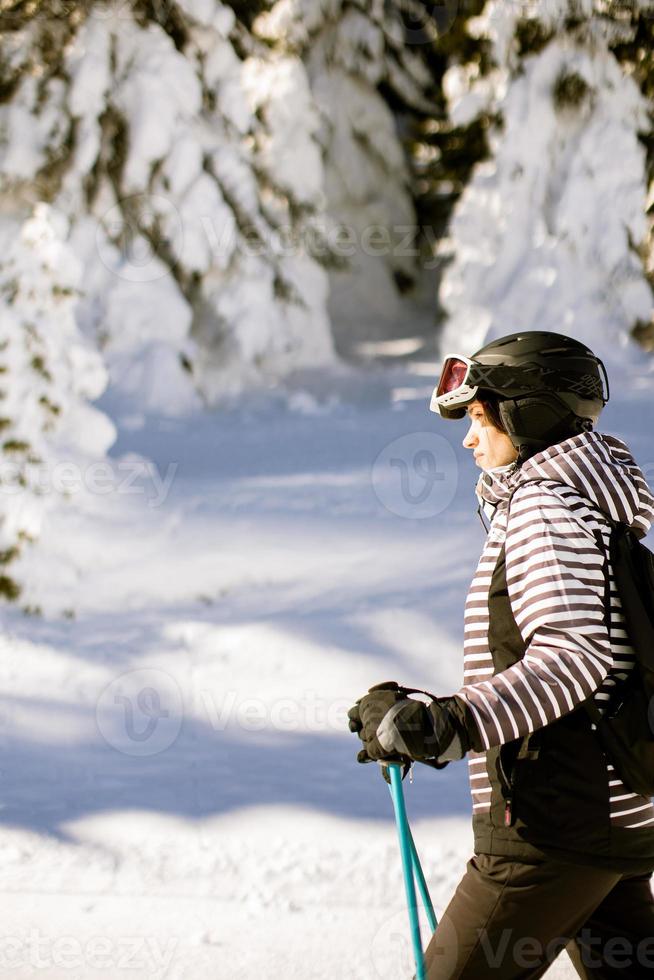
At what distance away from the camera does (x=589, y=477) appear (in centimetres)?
159

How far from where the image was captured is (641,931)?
1.68 m

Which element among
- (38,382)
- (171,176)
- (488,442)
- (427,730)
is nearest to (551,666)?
(427,730)

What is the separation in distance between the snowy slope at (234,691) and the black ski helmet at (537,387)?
156 centimetres

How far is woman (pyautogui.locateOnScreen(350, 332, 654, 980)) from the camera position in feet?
4.77

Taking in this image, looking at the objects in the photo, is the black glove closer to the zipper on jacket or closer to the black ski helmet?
the zipper on jacket

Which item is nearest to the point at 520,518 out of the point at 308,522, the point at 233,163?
the point at 308,522

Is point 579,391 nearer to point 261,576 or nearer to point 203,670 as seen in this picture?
point 203,670

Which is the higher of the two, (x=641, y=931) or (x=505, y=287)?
(x=641, y=931)

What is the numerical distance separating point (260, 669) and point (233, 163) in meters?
6.50

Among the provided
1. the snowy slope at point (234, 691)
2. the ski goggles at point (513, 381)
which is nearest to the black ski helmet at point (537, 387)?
the ski goggles at point (513, 381)

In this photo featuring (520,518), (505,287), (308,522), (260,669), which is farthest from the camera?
(505,287)

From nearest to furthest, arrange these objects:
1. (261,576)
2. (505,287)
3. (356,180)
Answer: (261,576) < (505,287) < (356,180)

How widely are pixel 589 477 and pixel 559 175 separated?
34.8 feet

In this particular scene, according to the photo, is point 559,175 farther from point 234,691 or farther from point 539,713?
point 539,713
